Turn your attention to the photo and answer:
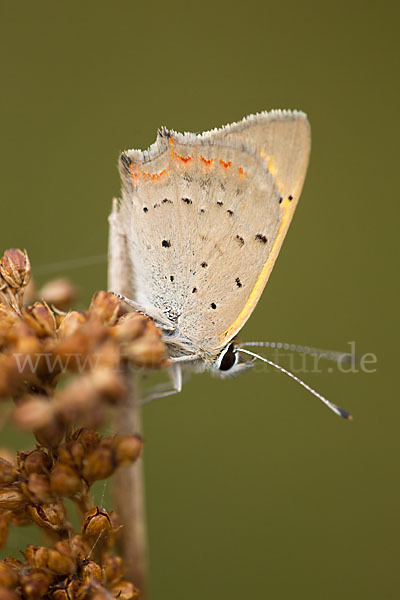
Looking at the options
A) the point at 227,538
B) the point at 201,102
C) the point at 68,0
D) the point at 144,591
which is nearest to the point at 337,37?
the point at 201,102

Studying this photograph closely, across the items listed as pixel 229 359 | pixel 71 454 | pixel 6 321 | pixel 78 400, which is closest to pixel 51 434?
pixel 71 454

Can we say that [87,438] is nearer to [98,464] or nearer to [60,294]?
[98,464]

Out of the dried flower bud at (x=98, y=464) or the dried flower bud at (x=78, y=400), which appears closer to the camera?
the dried flower bud at (x=78, y=400)

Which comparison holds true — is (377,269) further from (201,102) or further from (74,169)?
(74,169)

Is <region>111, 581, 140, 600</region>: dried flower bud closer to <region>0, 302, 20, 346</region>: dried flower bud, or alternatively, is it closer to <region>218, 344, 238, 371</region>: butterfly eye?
<region>0, 302, 20, 346</region>: dried flower bud

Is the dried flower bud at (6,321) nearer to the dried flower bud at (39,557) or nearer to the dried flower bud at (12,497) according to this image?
the dried flower bud at (12,497)

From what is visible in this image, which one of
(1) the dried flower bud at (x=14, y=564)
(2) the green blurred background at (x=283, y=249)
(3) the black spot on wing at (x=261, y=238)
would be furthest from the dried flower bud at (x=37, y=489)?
(2) the green blurred background at (x=283, y=249)
